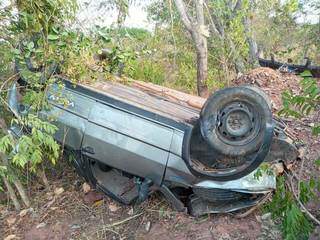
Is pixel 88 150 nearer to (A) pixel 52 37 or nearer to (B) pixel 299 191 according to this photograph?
(A) pixel 52 37

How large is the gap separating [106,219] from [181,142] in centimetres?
117

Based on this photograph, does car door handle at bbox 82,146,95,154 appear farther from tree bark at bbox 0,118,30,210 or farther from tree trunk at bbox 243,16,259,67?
tree trunk at bbox 243,16,259,67

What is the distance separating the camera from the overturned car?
11.9ft

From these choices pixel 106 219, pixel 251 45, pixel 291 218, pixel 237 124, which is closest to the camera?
pixel 291 218

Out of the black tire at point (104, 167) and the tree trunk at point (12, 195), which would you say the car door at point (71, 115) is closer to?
the black tire at point (104, 167)

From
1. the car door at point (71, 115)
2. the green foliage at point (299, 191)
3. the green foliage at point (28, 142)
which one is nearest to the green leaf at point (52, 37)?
the car door at point (71, 115)

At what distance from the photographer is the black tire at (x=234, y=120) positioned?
3.67 m

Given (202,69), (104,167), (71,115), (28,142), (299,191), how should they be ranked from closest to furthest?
(299,191)
(28,142)
(71,115)
(104,167)
(202,69)

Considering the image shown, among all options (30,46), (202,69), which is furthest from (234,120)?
(202,69)

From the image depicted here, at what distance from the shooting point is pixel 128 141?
3711 mm

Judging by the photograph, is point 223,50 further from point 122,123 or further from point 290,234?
point 290,234

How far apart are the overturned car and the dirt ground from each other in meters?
0.15

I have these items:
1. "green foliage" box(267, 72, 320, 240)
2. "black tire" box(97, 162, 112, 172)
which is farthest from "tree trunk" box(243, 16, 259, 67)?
"green foliage" box(267, 72, 320, 240)

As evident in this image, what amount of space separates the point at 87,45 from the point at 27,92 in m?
0.74
